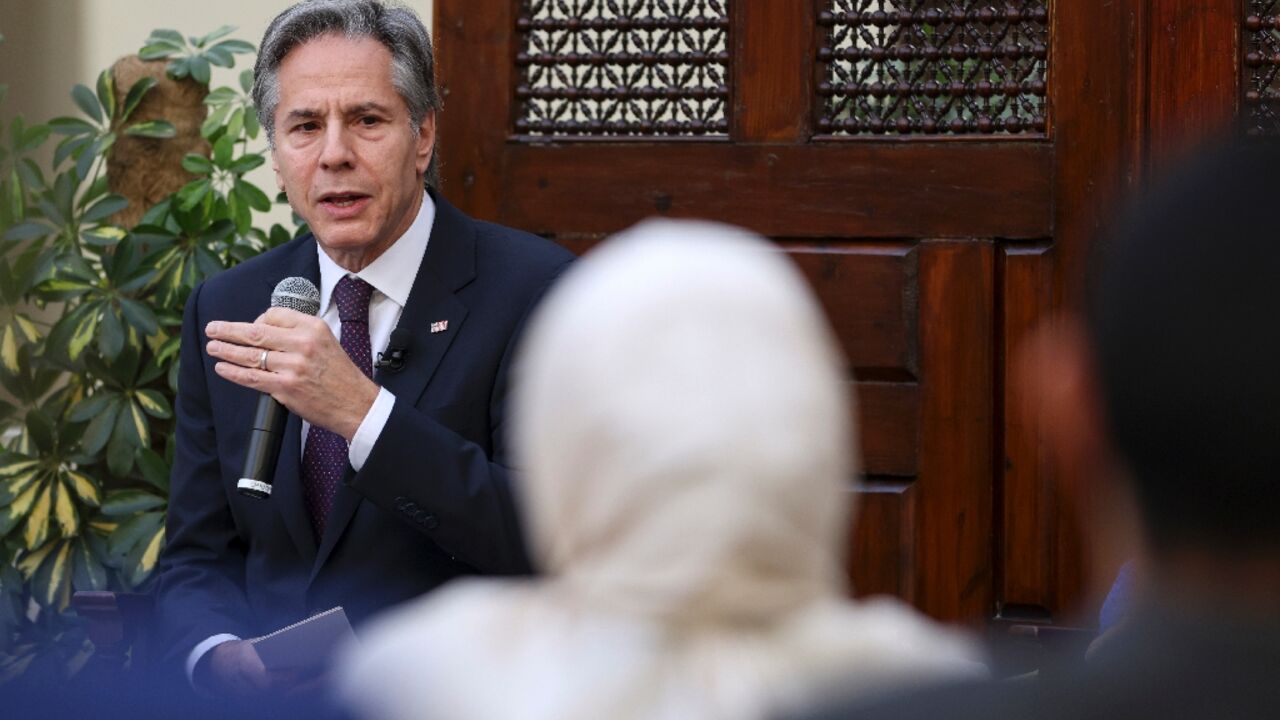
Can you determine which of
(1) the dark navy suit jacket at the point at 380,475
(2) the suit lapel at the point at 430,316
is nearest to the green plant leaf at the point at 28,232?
(1) the dark navy suit jacket at the point at 380,475

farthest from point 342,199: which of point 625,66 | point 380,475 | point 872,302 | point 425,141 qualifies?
point 872,302

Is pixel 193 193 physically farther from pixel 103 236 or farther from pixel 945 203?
pixel 945 203

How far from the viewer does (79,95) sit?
3.99 m

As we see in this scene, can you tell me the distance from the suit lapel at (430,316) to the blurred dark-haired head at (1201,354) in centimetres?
172

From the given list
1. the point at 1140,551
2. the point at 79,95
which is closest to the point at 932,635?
the point at 1140,551

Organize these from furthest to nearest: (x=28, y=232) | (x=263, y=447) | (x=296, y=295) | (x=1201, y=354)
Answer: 1. (x=28, y=232)
2. (x=296, y=295)
3. (x=263, y=447)
4. (x=1201, y=354)

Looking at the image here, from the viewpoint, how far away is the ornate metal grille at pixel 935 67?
3.27 m

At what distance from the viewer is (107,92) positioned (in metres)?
4.00

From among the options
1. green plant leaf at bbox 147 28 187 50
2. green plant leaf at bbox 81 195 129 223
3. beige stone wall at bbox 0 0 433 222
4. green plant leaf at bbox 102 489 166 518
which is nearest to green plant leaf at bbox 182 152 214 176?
green plant leaf at bbox 81 195 129 223

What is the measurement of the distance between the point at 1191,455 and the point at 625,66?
2548 millimetres

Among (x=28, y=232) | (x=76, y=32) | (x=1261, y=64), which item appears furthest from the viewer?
(x=76, y=32)

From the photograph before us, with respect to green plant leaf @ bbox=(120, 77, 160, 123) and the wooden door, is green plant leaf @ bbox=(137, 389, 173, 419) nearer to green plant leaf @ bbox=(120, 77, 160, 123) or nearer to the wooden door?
green plant leaf @ bbox=(120, 77, 160, 123)

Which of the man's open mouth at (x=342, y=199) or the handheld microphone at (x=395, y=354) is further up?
the man's open mouth at (x=342, y=199)

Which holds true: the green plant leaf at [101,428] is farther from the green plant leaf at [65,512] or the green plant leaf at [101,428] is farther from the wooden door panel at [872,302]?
the wooden door panel at [872,302]
